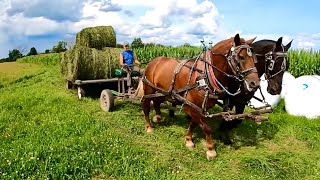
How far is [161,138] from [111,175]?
2083mm

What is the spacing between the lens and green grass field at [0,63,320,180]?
557cm

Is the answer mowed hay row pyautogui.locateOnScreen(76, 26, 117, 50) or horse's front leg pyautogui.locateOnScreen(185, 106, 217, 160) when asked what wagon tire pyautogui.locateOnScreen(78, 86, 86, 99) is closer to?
mowed hay row pyautogui.locateOnScreen(76, 26, 117, 50)

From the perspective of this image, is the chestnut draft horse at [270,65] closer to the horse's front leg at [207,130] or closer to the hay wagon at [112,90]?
the horse's front leg at [207,130]

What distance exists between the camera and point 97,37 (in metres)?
12.5

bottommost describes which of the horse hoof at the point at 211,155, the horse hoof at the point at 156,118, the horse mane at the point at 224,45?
the horse hoof at the point at 211,155

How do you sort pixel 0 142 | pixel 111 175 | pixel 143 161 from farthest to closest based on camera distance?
pixel 0 142
pixel 143 161
pixel 111 175

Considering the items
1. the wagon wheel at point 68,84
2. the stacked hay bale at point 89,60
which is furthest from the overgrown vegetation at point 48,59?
the wagon wheel at point 68,84

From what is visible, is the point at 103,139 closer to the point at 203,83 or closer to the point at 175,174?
the point at 175,174

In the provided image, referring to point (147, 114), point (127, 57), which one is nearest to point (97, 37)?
point (127, 57)

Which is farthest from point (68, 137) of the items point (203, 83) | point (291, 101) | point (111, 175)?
point (291, 101)

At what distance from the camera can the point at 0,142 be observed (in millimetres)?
6652

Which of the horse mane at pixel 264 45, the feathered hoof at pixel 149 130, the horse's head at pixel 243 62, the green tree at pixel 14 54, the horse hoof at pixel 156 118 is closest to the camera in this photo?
the horse's head at pixel 243 62

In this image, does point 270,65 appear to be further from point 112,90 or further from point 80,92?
point 80,92

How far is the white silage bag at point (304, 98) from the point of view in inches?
361
